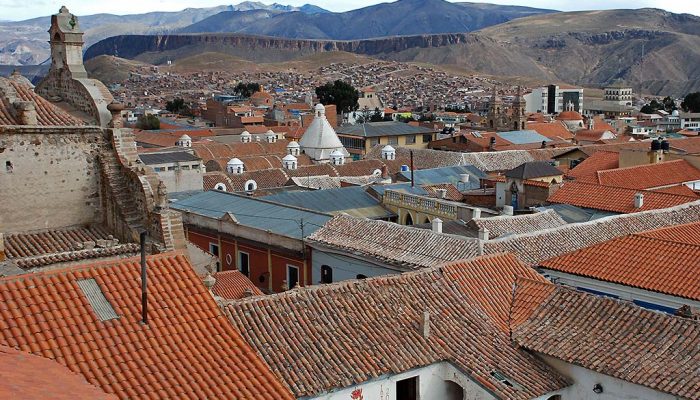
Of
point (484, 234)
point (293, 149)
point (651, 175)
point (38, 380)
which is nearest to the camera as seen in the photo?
point (38, 380)

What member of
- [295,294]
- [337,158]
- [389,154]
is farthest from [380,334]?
[389,154]

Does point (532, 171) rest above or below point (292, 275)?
above

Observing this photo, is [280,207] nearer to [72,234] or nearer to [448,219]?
[448,219]

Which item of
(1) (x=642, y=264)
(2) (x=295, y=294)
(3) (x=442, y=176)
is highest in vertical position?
(2) (x=295, y=294)

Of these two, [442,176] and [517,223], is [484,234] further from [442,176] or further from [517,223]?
[442,176]

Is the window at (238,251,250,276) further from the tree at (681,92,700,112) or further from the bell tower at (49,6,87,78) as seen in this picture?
the tree at (681,92,700,112)

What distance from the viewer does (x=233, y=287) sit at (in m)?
25.0

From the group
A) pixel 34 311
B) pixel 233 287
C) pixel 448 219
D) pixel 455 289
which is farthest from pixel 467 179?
pixel 34 311

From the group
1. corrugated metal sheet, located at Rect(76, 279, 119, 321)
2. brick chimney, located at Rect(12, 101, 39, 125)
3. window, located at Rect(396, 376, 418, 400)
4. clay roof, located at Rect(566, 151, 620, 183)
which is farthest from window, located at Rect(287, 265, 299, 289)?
clay roof, located at Rect(566, 151, 620, 183)

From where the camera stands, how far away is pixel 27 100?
15234mm

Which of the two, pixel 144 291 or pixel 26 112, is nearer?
pixel 144 291

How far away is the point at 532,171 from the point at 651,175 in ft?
18.6

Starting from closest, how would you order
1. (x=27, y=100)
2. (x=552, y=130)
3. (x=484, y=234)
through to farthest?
1. (x=27, y=100)
2. (x=484, y=234)
3. (x=552, y=130)

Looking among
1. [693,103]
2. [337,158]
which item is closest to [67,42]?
[337,158]
